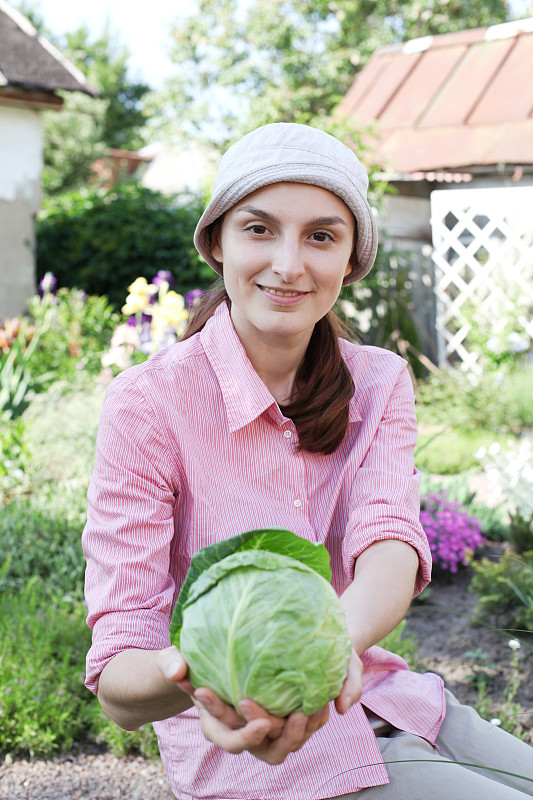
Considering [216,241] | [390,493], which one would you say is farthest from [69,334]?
[390,493]

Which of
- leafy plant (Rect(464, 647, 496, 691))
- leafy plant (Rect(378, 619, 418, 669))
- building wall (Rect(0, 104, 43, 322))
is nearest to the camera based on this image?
leafy plant (Rect(378, 619, 418, 669))

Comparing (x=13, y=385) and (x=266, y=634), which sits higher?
(x=266, y=634)

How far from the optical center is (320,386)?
1.77 m

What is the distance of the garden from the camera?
2584mm

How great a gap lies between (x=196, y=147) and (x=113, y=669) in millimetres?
22734

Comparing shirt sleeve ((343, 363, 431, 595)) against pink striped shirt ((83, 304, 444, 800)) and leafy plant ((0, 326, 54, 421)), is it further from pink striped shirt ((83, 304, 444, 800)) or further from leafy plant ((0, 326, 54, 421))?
leafy plant ((0, 326, 54, 421))

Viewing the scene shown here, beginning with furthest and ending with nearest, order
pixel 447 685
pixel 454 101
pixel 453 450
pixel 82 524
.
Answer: pixel 454 101 < pixel 453 450 < pixel 82 524 < pixel 447 685

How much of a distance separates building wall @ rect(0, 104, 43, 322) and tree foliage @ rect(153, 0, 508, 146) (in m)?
10.6

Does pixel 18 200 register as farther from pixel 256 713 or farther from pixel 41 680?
pixel 256 713

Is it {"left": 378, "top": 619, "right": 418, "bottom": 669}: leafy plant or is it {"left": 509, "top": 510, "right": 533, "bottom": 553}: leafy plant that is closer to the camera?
{"left": 378, "top": 619, "right": 418, "bottom": 669}: leafy plant

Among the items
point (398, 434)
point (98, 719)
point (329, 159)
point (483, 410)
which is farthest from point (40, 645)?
point (483, 410)

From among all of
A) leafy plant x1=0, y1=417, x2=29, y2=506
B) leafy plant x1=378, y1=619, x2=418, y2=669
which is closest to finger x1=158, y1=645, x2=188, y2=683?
leafy plant x1=378, y1=619, x2=418, y2=669

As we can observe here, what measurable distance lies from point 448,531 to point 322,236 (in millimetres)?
2693

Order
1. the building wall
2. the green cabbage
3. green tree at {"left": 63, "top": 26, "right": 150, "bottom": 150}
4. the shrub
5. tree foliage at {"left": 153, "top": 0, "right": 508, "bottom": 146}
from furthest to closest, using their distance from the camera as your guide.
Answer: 1. green tree at {"left": 63, "top": 26, "right": 150, "bottom": 150}
2. tree foliage at {"left": 153, "top": 0, "right": 508, "bottom": 146}
3. the building wall
4. the shrub
5. the green cabbage
